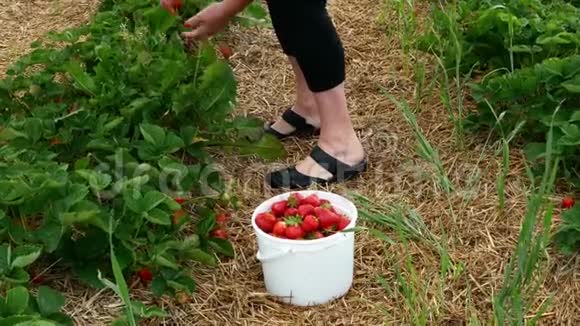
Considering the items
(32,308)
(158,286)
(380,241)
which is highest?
(32,308)

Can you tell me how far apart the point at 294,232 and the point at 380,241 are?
0.38m

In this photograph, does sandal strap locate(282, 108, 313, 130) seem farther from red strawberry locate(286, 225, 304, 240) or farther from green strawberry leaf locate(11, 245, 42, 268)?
green strawberry leaf locate(11, 245, 42, 268)

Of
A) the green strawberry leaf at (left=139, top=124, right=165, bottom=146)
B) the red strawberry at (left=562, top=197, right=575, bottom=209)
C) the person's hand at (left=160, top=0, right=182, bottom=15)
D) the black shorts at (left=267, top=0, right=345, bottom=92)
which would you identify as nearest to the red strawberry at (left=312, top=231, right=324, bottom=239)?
the green strawberry leaf at (left=139, top=124, right=165, bottom=146)

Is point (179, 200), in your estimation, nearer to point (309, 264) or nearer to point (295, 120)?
point (309, 264)

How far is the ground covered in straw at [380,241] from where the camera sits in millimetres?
2002

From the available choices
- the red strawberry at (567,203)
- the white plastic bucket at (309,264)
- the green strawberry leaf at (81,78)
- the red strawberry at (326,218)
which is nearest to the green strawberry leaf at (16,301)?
the white plastic bucket at (309,264)

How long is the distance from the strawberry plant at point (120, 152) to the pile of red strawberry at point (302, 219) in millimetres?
170

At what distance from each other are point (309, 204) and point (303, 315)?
0.26 meters

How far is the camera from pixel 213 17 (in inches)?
97.0

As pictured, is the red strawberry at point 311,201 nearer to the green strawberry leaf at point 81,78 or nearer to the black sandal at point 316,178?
the black sandal at point 316,178

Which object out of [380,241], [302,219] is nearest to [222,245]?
[302,219]

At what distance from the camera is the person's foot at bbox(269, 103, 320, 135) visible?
2.73 meters

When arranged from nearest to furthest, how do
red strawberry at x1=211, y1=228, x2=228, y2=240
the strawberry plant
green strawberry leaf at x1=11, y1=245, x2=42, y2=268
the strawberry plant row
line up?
1. green strawberry leaf at x1=11, y1=245, x2=42, y2=268
2. the strawberry plant
3. red strawberry at x1=211, y1=228, x2=228, y2=240
4. the strawberry plant row

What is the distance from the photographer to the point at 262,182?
2.53m
